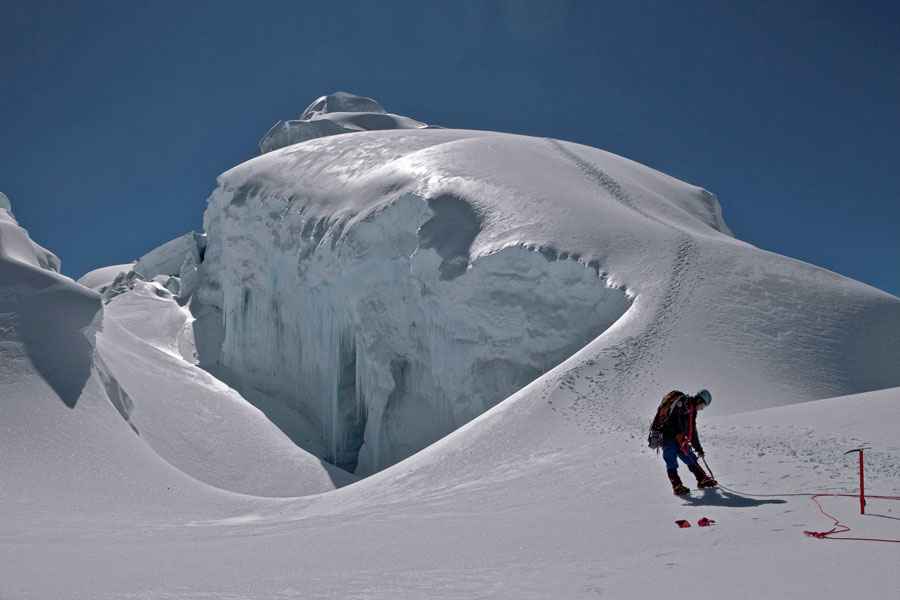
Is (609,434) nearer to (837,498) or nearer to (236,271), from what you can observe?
(837,498)

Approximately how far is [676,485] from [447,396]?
10.0 m

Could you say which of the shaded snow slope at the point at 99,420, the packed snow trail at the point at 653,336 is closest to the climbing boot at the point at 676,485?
the packed snow trail at the point at 653,336

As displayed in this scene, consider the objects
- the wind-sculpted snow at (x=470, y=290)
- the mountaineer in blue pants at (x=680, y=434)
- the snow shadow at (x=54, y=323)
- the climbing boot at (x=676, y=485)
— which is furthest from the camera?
the snow shadow at (x=54, y=323)

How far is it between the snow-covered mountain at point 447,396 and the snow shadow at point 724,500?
0.06m

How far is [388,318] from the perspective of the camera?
17531mm

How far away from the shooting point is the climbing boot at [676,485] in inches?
226

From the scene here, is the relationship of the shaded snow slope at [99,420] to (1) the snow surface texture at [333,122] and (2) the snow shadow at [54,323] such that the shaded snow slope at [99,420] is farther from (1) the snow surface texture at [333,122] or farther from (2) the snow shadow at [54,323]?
(1) the snow surface texture at [333,122]

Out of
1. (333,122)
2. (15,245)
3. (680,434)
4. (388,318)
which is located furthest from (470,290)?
(333,122)

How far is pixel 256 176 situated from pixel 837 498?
22.3 m

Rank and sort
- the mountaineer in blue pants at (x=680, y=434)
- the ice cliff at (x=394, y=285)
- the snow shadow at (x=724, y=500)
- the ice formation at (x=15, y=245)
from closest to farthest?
1. the snow shadow at (x=724, y=500)
2. the mountaineer in blue pants at (x=680, y=434)
3. the ice formation at (x=15, y=245)
4. the ice cliff at (x=394, y=285)

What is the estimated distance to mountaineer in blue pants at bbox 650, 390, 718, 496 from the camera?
593 centimetres

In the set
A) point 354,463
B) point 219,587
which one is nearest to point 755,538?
point 219,587

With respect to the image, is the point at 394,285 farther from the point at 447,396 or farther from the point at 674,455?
the point at 674,455

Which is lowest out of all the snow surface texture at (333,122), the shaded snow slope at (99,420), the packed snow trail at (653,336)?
the shaded snow slope at (99,420)
